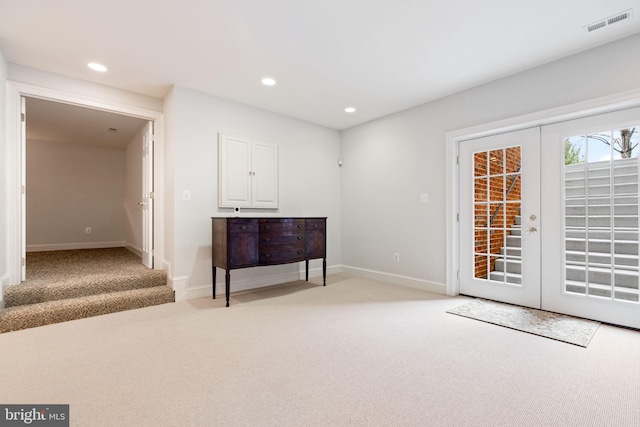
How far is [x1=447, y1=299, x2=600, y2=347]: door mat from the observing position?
2449 mm

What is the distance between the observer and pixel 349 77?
3234 millimetres

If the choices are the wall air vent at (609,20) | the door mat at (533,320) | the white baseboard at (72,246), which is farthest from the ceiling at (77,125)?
the wall air vent at (609,20)

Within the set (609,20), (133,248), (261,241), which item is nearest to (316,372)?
(261,241)

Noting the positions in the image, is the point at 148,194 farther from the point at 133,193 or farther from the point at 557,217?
the point at 557,217

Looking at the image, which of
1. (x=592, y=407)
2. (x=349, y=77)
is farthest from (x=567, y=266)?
(x=349, y=77)

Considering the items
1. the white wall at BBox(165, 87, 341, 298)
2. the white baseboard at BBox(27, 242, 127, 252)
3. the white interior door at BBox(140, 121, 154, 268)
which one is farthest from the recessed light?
the white baseboard at BBox(27, 242, 127, 252)

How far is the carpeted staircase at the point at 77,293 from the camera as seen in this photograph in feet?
8.87

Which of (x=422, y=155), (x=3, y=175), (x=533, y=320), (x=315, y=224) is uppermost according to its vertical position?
(x=422, y=155)

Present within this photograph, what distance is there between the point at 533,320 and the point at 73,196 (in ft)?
27.0

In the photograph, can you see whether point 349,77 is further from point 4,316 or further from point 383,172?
point 4,316

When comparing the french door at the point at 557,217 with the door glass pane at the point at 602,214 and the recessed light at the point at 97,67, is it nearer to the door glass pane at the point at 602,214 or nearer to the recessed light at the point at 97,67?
the door glass pane at the point at 602,214

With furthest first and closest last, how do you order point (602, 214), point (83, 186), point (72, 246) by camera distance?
point (83, 186) → point (72, 246) → point (602, 214)

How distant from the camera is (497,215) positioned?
→ 11.2 ft

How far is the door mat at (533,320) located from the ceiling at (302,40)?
2463mm
